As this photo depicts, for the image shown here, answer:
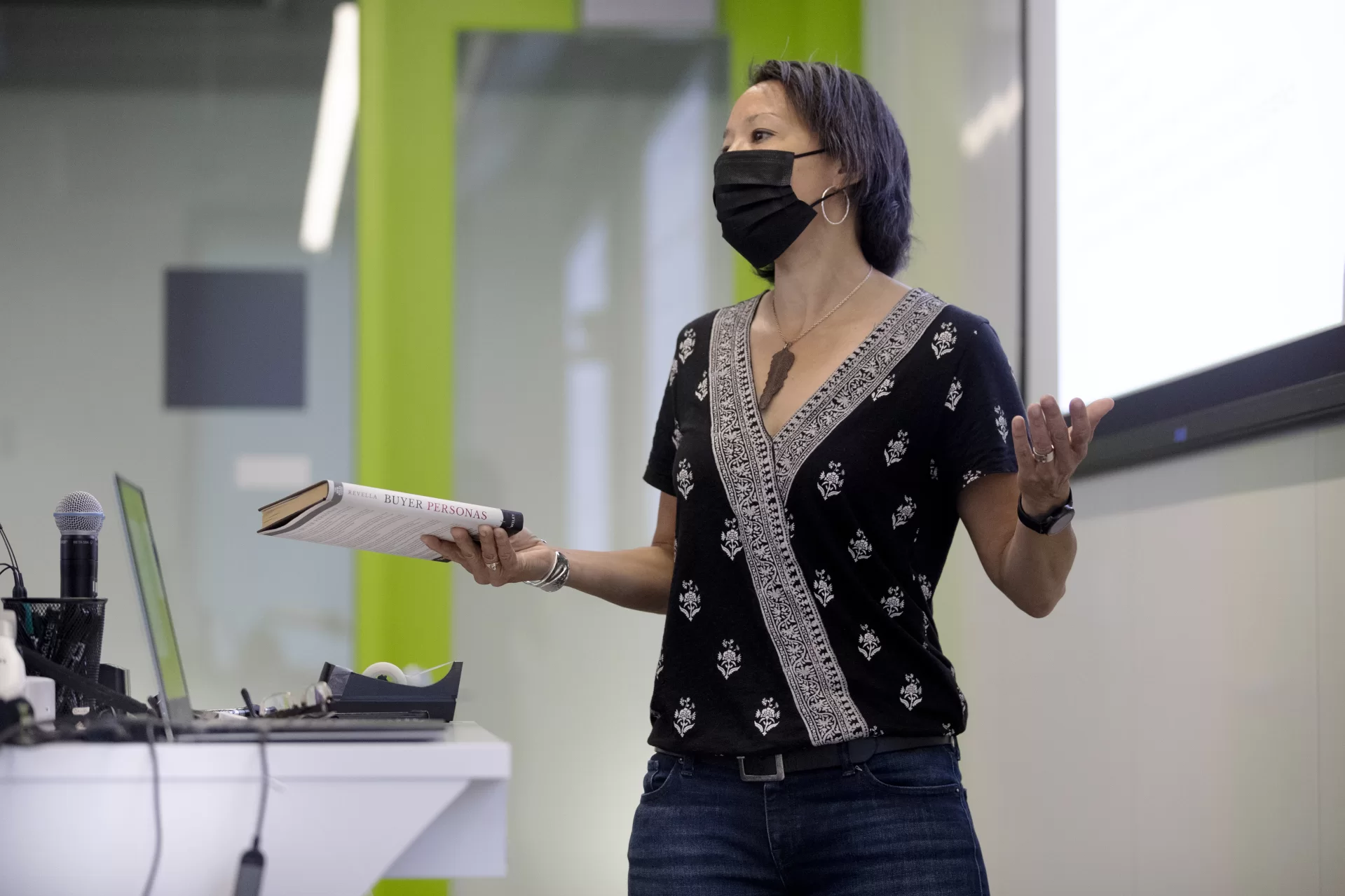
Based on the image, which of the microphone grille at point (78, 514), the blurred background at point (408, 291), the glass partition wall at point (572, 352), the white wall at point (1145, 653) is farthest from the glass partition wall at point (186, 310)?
the microphone grille at point (78, 514)

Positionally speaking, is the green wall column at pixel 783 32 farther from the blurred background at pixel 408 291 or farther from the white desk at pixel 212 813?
the white desk at pixel 212 813

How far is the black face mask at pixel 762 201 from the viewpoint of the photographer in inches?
63.6

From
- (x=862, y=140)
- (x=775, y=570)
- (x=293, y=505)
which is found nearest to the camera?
(x=293, y=505)

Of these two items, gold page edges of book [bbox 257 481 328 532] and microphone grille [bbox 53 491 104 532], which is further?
microphone grille [bbox 53 491 104 532]

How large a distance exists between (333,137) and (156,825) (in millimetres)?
2543

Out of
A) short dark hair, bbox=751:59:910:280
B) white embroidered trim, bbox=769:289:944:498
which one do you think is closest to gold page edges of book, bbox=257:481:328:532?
white embroidered trim, bbox=769:289:944:498

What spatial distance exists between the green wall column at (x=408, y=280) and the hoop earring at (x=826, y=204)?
1.79 m

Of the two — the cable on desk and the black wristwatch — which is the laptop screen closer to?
the cable on desk

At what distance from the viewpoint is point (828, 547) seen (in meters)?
1.39

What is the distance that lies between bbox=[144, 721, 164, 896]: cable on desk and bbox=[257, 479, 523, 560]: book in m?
0.28

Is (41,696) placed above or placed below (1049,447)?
below

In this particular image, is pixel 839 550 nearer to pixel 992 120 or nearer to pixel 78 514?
pixel 78 514

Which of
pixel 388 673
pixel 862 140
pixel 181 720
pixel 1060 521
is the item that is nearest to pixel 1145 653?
pixel 1060 521

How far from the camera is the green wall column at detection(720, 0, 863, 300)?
3367 mm
